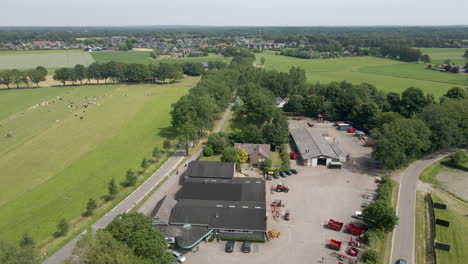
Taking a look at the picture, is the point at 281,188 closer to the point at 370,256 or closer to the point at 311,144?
the point at 311,144

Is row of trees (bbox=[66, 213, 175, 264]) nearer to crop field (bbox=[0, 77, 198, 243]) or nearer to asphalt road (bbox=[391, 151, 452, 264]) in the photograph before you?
crop field (bbox=[0, 77, 198, 243])

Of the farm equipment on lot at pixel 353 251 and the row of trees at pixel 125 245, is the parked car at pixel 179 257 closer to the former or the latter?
the row of trees at pixel 125 245

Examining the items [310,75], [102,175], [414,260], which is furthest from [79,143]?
[310,75]

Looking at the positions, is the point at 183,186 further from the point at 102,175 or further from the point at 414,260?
the point at 414,260

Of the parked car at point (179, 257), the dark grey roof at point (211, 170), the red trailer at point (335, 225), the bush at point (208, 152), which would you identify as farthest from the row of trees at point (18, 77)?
the red trailer at point (335, 225)

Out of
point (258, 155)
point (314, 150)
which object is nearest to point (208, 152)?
point (258, 155)

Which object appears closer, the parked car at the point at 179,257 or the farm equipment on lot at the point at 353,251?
the parked car at the point at 179,257

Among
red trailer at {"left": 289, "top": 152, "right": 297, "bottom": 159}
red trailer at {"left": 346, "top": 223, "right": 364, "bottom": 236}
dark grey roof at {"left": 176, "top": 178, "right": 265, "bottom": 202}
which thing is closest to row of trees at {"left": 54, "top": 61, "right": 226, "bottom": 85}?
red trailer at {"left": 289, "top": 152, "right": 297, "bottom": 159}
